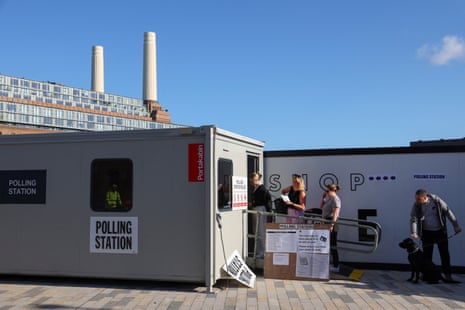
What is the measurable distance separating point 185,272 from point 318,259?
212 centimetres

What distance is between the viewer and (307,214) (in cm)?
916

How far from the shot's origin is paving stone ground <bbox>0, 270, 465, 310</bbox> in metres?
6.27

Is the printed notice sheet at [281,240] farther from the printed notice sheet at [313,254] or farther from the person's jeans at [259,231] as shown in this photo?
the person's jeans at [259,231]

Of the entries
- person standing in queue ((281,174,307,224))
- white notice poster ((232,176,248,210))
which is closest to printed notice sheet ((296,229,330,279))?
person standing in queue ((281,174,307,224))

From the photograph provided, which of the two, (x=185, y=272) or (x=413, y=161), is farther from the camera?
(x=413, y=161)

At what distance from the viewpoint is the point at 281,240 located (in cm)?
799

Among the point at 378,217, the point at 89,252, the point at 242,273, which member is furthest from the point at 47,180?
the point at 378,217

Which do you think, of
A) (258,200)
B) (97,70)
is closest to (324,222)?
(258,200)

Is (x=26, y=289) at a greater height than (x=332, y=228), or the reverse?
(x=332, y=228)

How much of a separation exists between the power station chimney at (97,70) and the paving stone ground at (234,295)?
98019 mm

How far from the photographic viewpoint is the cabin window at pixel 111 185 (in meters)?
7.41

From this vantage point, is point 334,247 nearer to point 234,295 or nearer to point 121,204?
point 234,295

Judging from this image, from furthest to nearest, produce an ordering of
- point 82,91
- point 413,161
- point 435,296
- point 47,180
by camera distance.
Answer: point 82,91, point 413,161, point 47,180, point 435,296

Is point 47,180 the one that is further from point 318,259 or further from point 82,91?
point 82,91
